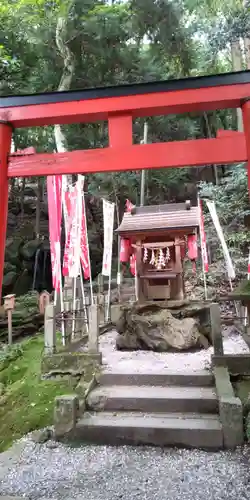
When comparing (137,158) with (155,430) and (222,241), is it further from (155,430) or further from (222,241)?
(222,241)

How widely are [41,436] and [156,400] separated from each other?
1767 mm

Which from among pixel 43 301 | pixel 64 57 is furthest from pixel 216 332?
pixel 64 57

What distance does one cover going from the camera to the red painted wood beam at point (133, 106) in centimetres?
325

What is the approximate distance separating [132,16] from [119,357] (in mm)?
11969

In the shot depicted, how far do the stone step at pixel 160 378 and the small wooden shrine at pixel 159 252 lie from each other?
322 centimetres

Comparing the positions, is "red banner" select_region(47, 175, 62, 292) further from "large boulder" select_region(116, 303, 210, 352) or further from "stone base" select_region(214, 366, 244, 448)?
"stone base" select_region(214, 366, 244, 448)

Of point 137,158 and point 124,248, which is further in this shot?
point 124,248

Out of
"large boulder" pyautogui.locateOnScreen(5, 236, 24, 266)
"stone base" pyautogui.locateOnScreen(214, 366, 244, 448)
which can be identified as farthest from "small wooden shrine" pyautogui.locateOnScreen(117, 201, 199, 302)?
"large boulder" pyautogui.locateOnScreen(5, 236, 24, 266)

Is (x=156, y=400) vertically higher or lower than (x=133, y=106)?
lower

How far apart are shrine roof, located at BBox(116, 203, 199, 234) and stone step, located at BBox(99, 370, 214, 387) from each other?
12.7ft

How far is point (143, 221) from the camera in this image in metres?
9.34

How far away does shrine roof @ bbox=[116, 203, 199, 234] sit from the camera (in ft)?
28.1

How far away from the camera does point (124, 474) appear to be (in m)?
3.85

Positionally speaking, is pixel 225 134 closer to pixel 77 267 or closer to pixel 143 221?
pixel 77 267
